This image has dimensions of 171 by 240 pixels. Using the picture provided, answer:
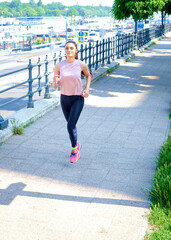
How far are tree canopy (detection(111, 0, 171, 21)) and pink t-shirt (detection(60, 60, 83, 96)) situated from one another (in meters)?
16.1

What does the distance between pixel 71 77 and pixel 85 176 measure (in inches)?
53.6

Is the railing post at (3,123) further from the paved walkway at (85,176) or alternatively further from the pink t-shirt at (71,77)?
the pink t-shirt at (71,77)

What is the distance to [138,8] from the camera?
21.3 meters

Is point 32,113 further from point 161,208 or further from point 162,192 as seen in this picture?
point 161,208

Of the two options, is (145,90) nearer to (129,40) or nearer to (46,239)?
(46,239)

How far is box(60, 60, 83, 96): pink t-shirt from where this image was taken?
5.46 metres

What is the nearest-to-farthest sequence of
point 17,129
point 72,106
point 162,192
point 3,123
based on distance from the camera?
1. point 162,192
2. point 72,106
3. point 3,123
4. point 17,129

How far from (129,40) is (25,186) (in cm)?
1940

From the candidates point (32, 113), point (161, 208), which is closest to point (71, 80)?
point (161, 208)

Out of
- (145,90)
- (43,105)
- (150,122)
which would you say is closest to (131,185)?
(150,122)

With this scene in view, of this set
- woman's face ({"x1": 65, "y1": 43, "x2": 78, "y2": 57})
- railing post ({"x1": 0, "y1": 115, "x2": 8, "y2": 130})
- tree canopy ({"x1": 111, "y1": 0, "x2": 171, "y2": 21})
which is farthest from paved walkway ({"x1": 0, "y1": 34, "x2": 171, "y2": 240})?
tree canopy ({"x1": 111, "y1": 0, "x2": 171, "y2": 21})

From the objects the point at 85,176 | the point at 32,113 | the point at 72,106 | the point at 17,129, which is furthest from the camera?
the point at 32,113

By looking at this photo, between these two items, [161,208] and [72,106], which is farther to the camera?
[72,106]

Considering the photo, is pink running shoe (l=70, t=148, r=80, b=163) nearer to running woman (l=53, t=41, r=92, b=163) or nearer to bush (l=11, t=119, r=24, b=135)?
running woman (l=53, t=41, r=92, b=163)
